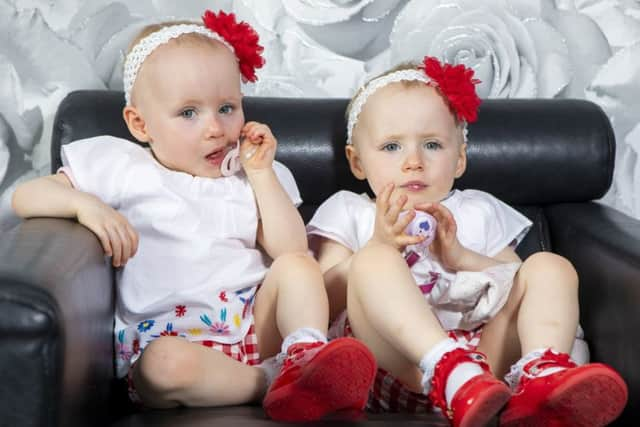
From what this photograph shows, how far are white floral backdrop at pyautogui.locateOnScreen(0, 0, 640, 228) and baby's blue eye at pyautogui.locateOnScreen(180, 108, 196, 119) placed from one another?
516 millimetres

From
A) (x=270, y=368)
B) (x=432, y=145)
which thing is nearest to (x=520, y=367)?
(x=270, y=368)

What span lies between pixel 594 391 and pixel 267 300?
1.95 feet

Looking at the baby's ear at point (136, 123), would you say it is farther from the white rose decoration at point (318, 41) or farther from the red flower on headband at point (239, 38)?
the white rose decoration at point (318, 41)

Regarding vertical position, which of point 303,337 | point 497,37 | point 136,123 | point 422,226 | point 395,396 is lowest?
point 395,396

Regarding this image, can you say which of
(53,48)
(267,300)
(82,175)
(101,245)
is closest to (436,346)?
(267,300)

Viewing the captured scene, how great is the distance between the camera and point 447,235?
1.67 metres

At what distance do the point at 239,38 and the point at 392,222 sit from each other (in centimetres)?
49

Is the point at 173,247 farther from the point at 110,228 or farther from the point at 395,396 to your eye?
the point at 395,396

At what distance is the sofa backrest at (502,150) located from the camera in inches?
75.4

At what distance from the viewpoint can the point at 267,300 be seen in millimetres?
1637

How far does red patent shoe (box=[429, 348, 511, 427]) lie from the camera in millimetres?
1241

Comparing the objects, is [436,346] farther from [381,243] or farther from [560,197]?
[560,197]

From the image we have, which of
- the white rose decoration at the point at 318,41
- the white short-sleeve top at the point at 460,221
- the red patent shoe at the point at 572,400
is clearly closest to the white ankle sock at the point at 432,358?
the red patent shoe at the point at 572,400

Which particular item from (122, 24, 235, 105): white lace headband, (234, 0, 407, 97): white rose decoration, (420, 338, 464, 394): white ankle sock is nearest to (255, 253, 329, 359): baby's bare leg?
(420, 338, 464, 394): white ankle sock
